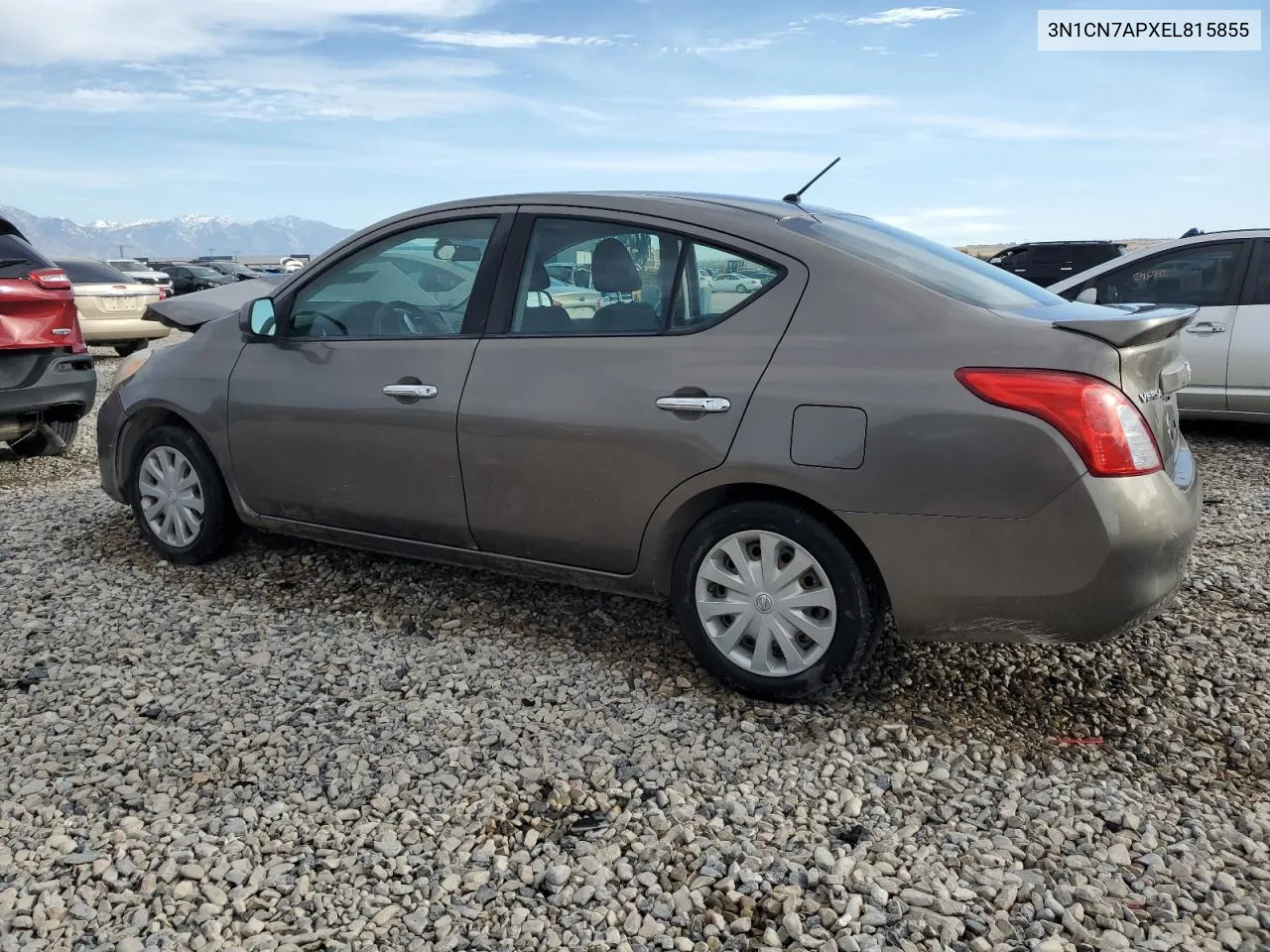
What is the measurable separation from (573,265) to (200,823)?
2.18m

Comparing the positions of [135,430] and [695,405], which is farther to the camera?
[135,430]

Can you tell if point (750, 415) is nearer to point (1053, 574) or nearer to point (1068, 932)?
point (1053, 574)

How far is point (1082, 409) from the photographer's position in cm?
289

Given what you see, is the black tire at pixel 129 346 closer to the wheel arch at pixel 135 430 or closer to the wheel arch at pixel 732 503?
the wheel arch at pixel 135 430

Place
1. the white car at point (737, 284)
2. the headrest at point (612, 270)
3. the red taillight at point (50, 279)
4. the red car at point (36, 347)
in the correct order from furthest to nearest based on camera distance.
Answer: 1. the red taillight at point (50, 279)
2. the red car at point (36, 347)
3. the headrest at point (612, 270)
4. the white car at point (737, 284)

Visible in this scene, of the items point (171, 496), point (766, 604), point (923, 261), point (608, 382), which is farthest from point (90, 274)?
point (766, 604)

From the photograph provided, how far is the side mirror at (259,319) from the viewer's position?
448cm

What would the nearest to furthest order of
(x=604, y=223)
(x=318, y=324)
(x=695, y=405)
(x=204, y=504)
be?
(x=695, y=405) < (x=604, y=223) < (x=318, y=324) < (x=204, y=504)

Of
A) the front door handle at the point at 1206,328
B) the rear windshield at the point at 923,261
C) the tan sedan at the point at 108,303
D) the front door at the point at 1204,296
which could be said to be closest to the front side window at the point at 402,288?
the rear windshield at the point at 923,261

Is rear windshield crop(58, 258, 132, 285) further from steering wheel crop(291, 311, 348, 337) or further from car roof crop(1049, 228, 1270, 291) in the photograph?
car roof crop(1049, 228, 1270, 291)

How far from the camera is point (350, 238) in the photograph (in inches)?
171

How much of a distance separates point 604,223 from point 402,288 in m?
0.95

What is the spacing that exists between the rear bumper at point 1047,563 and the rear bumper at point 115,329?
13481mm

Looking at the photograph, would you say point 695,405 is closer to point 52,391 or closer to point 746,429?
point 746,429
